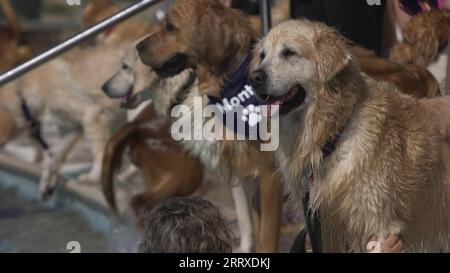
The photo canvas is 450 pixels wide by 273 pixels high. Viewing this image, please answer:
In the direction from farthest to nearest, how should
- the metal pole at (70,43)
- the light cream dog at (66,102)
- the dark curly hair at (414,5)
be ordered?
the light cream dog at (66,102)
the dark curly hair at (414,5)
the metal pole at (70,43)

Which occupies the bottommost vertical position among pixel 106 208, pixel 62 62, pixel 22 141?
pixel 106 208

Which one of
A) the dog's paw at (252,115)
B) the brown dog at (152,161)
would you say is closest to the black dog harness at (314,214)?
the dog's paw at (252,115)

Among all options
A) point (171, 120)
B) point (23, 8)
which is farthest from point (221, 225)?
point (23, 8)

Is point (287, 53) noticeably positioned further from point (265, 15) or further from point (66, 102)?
point (66, 102)

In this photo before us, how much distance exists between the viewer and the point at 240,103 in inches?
165

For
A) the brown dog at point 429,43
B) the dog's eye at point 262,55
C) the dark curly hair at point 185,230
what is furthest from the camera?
the brown dog at point 429,43

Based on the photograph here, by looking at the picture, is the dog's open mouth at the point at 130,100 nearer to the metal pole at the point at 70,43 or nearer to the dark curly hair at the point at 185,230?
the metal pole at the point at 70,43

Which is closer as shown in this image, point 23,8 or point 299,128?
point 299,128

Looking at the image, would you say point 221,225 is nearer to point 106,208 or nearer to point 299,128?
point 299,128

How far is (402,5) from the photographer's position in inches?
180

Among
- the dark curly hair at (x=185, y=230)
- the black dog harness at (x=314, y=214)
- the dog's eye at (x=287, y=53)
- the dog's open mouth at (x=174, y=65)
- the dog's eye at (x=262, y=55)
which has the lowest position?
the dark curly hair at (x=185, y=230)

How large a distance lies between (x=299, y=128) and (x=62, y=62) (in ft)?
5.58

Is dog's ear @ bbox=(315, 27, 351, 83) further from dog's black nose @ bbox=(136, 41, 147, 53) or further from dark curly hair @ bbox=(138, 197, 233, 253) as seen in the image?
dog's black nose @ bbox=(136, 41, 147, 53)

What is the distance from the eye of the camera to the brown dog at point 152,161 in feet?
15.4
